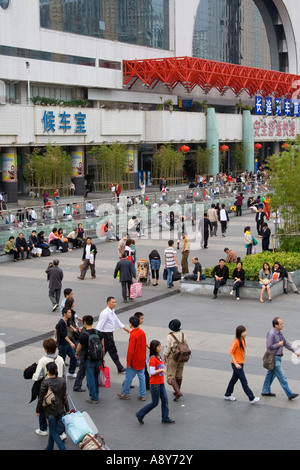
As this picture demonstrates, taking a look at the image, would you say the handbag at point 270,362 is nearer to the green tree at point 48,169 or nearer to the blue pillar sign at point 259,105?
the green tree at point 48,169

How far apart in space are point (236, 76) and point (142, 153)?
10.7m

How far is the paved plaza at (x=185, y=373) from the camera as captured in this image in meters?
9.43

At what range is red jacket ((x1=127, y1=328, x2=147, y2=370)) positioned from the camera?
410 inches

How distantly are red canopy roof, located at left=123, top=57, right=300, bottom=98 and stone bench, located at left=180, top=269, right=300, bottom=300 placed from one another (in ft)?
118

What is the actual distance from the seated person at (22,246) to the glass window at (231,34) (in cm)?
4026

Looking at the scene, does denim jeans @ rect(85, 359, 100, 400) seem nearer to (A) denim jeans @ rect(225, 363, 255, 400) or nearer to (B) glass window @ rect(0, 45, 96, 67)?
(A) denim jeans @ rect(225, 363, 255, 400)

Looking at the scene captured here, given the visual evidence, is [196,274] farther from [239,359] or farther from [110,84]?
[110,84]

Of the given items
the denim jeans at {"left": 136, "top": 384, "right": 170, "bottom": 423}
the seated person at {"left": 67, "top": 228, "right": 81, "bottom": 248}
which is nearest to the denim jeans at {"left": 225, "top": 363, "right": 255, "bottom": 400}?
the denim jeans at {"left": 136, "top": 384, "right": 170, "bottom": 423}

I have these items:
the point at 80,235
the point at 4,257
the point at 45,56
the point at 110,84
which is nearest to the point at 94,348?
the point at 4,257

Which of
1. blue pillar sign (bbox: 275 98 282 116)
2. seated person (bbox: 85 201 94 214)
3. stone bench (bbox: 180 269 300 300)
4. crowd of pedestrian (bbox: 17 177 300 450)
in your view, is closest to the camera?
crowd of pedestrian (bbox: 17 177 300 450)

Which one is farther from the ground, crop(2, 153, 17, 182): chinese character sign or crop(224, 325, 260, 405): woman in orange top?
crop(2, 153, 17, 182): chinese character sign

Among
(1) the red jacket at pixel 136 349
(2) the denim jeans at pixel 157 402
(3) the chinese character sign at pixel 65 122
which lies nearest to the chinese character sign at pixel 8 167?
(3) the chinese character sign at pixel 65 122

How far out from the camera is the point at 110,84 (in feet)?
171
